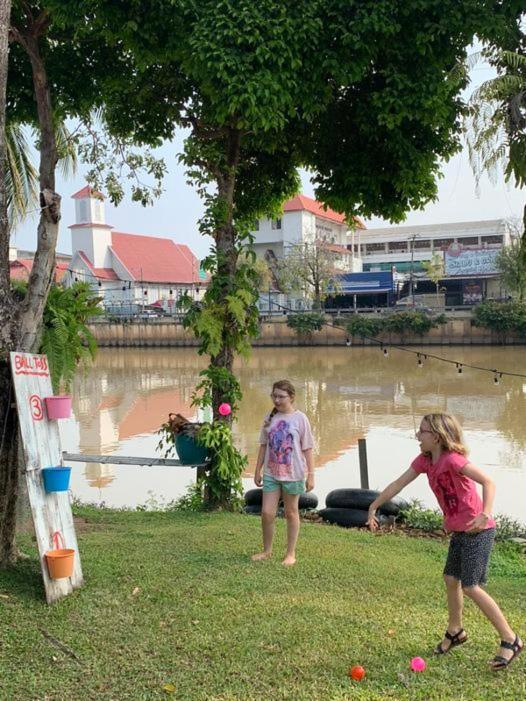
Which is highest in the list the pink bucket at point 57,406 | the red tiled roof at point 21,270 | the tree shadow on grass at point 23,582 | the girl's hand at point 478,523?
the red tiled roof at point 21,270

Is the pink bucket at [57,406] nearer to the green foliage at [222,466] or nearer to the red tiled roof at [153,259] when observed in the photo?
the green foliage at [222,466]

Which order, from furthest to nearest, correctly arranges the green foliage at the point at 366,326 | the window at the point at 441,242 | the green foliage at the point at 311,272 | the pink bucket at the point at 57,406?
the window at the point at 441,242
the green foliage at the point at 311,272
the green foliage at the point at 366,326
the pink bucket at the point at 57,406

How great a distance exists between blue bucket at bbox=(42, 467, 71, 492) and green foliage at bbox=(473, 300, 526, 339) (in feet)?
121

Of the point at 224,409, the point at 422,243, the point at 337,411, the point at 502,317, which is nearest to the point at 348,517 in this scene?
the point at 224,409

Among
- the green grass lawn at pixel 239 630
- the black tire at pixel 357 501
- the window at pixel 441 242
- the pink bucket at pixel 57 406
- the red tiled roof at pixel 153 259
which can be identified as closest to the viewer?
the green grass lawn at pixel 239 630

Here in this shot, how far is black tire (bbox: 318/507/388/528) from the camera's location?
7.77 metres

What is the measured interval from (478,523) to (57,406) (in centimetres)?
273

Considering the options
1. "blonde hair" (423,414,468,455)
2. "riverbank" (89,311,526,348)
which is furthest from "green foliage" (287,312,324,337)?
"blonde hair" (423,414,468,455)

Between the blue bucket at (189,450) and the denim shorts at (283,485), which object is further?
the blue bucket at (189,450)

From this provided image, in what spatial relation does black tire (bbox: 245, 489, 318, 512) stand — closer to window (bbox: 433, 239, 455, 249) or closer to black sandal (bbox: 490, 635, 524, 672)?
black sandal (bbox: 490, 635, 524, 672)

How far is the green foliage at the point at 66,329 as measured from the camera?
297 inches

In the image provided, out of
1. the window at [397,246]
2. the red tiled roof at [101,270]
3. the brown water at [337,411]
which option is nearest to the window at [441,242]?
the window at [397,246]

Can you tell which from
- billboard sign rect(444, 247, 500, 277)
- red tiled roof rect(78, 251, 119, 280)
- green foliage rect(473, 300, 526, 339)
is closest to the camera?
green foliage rect(473, 300, 526, 339)

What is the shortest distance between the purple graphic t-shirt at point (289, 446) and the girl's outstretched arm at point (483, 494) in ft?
6.09
